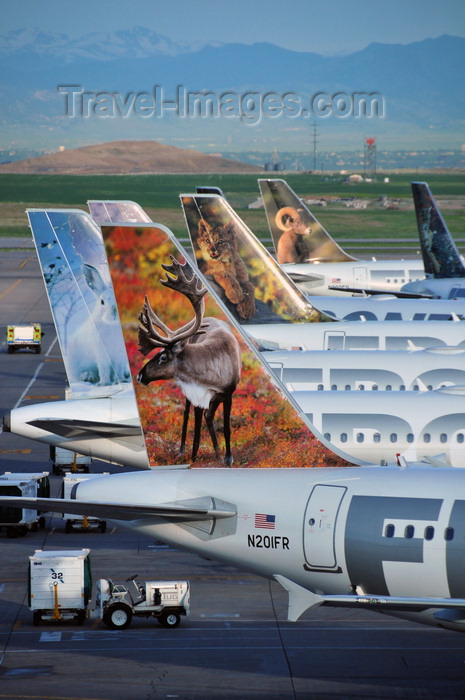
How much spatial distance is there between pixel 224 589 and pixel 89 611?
403 centimetres

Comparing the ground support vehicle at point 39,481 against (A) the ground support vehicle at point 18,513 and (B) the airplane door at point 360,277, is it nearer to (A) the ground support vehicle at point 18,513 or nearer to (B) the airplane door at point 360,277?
(A) the ground support vehicle at point 18,513

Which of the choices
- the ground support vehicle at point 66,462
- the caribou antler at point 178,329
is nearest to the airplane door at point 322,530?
the caribou antler at point 178,329

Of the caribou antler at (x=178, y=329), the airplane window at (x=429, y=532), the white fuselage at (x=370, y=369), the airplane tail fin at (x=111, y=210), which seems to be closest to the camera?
the airplane window at (x=429, y=532)

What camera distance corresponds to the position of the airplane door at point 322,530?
→ 77.8 feet

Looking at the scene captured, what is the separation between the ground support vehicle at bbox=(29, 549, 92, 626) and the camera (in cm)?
2805

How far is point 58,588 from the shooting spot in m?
28.1

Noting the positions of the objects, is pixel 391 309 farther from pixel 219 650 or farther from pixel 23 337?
pixel 23 337

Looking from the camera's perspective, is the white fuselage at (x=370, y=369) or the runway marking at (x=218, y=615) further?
the white fuselage at (x=370, y=369)

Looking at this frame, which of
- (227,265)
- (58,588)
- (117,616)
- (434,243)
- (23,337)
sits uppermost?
(434,243)

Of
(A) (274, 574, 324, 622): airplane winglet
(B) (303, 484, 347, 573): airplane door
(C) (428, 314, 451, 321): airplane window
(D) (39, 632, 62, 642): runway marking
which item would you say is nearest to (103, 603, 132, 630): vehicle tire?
(D) (39, 632, 62, 642): runway marking

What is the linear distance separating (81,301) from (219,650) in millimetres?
12214

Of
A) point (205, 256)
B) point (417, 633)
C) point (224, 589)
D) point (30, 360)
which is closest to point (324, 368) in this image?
point (205, 256)

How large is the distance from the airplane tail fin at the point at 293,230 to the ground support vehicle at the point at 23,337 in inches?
718

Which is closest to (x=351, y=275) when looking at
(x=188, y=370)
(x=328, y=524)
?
(x=188, y=370)
